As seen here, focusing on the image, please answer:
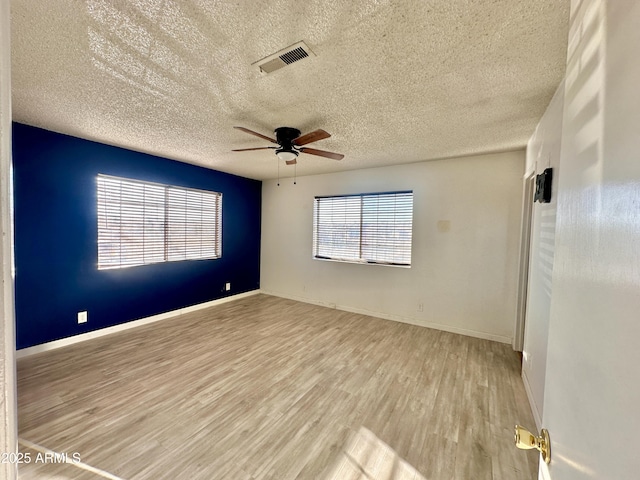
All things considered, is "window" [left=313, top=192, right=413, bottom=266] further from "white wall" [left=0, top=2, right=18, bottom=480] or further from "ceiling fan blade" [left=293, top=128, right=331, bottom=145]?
"white wall" [left=0, top=2, right=18, bottom=480]

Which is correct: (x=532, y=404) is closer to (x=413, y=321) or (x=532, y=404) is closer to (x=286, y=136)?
(x=413, y=321)

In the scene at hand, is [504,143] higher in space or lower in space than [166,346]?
higher

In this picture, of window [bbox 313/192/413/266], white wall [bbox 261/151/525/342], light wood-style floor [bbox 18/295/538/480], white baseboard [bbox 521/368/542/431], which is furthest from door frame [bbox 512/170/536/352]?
window [bbox 313/192/413/266]

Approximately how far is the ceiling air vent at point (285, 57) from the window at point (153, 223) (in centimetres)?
296

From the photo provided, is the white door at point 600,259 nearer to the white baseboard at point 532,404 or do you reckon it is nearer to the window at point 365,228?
the white baseboard at point 532,404

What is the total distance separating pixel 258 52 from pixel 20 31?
4.15 ft

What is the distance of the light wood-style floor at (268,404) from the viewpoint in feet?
5.28

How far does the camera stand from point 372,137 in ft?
9.53

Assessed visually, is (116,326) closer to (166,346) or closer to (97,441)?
(166,346)

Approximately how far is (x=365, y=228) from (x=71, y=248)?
397 centimetres

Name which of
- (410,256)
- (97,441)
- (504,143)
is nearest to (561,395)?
(97,441)

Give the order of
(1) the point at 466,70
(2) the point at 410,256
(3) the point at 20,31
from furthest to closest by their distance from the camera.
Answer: (2) the point at 410,256 < (1) the point at 466,70 < (3) the point at 20,31

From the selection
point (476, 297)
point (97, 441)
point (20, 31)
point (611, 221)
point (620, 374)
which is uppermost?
point (20, 31)

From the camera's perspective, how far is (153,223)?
3.84 metres
